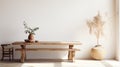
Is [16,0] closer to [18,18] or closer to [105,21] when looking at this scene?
[18,18]

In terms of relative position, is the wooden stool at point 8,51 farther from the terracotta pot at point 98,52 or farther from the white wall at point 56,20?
the terracotta pot at point 98,52

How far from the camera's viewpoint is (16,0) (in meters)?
6.68

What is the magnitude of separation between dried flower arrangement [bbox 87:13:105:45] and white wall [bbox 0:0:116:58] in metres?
0.13

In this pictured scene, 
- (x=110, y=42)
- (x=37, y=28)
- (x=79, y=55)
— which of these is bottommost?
(x=79, y=55)

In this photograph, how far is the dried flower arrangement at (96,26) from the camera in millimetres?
6652

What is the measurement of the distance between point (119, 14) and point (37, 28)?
2.44m

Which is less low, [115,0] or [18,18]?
[115,0]

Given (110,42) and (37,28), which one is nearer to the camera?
(37,28)

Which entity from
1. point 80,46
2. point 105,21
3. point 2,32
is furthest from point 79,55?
point 2,32

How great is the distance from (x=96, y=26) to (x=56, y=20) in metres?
1.24

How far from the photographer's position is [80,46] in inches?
270

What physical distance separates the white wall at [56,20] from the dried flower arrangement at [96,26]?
132mm

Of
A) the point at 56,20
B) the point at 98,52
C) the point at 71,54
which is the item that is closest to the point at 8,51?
the point at 56,20

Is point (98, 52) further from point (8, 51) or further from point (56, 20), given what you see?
point (8, 51)
